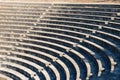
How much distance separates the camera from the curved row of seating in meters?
21.0

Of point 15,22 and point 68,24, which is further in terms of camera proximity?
point 15,22

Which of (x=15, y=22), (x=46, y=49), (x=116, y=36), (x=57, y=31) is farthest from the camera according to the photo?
(x=15, y=22)

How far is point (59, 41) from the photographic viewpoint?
25625mm

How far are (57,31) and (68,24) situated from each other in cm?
125

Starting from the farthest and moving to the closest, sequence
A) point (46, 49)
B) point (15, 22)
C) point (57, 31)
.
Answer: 1. point (15, 22)
2. point (57, 31)
3. point (46, 49)

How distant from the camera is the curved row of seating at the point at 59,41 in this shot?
2098cm

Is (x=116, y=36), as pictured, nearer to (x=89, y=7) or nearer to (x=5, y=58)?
(x=89, y=7)

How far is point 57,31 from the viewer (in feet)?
89.4

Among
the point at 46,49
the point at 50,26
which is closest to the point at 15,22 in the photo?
the point at 50,26

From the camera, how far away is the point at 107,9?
27688 millimetres

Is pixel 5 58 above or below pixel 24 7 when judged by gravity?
below

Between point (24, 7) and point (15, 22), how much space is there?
2535mm

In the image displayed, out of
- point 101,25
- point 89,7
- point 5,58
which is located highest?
point 89,7

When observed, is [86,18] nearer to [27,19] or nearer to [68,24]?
[68,24]
